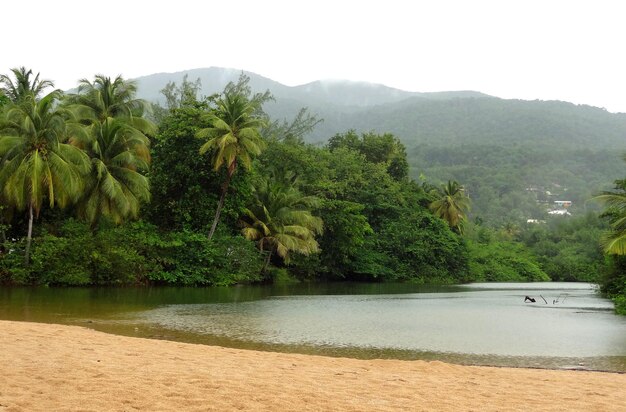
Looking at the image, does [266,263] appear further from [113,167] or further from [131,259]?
[113,167]

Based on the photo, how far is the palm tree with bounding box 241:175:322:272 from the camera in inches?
1481

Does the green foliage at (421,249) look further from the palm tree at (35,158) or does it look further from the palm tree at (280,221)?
the palm tree at (35,158)

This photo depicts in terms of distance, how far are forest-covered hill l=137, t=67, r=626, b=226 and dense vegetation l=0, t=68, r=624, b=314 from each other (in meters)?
47.0

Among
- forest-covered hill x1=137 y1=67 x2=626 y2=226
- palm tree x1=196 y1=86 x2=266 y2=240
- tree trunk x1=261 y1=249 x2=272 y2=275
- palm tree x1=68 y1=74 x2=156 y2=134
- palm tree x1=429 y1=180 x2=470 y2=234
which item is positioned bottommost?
tree trunk x1=261 y1=249 x2=272 y2=275

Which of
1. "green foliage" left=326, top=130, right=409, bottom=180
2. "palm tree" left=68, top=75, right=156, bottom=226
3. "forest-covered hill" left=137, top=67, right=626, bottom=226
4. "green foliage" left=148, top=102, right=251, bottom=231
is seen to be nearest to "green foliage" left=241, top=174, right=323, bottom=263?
"green foliage" left=148, top=102, right=251, bottom=231

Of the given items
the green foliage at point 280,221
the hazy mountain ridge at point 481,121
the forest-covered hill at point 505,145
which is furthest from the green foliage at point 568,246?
the hazy mountain ridge at point 481,121

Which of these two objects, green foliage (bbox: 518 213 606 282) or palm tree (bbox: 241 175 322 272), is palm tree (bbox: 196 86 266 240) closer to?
palm tree (bbox: 241 175 322 272)

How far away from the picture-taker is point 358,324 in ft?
59.1

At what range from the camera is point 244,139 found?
112 ft

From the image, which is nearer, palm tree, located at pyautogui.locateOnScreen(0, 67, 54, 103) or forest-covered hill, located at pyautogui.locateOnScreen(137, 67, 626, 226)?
palm tree, located at pyautogui.locateOnScreen(0, 67, 54, 103)

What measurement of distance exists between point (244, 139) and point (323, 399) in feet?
92.4

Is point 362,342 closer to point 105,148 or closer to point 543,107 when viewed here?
point 105,148

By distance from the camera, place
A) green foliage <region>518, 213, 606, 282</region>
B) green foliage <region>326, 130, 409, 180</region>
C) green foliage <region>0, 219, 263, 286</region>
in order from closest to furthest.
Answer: green foliage <region>0, 219, 263, 286</region>
green foliage <region>326, 130, 409, 180</region>
green foliage <region>518, 213, 606, 282</region>

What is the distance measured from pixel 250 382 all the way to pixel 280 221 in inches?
1238
